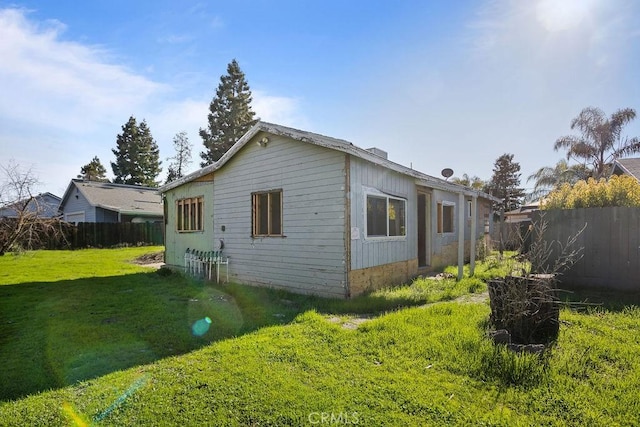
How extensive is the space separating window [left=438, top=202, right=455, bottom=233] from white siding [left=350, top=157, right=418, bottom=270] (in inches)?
91.5

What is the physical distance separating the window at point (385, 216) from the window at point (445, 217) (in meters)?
3.12

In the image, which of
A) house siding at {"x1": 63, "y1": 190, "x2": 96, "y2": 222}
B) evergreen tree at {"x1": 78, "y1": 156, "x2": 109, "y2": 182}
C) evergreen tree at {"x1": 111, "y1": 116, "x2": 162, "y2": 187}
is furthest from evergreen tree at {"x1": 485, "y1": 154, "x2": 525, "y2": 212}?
evergreen tree at {"x1": 78, "y1": 156, "x2": 109, "y2": 182}

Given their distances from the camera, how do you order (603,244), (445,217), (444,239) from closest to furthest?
1. (603,244)
2. (444,239)
3. (445,217)

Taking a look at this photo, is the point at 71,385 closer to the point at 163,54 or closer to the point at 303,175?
the point at 303,175

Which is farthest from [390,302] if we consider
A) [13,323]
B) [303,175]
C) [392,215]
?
[13,323]

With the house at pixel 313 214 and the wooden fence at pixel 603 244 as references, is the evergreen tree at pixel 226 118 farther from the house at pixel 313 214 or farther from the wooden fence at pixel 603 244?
the wooden fence at pixel 603 244

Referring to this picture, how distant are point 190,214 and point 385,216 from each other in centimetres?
688

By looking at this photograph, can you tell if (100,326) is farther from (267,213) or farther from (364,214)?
(364,214)

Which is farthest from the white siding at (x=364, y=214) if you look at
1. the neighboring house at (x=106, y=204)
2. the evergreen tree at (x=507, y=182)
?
the evergreen tree at (x=507, y=182)

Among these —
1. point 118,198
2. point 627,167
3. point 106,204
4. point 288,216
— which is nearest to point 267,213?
point 288,216

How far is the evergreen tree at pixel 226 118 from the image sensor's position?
120 ft

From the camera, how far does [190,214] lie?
1174 centimetres

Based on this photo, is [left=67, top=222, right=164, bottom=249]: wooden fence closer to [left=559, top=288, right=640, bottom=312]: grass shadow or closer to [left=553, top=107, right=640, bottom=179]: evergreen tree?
[left=559, top=288, right=640, bottom=312]: grass shadow

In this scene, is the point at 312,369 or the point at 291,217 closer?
the point at 312,369
